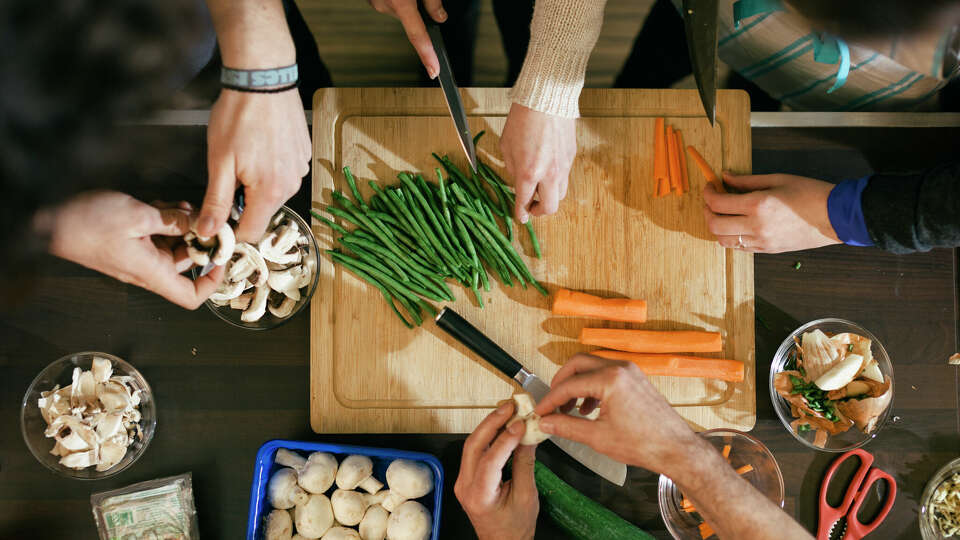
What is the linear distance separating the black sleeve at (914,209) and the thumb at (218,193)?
1.80 m

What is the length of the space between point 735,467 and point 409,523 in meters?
1.09

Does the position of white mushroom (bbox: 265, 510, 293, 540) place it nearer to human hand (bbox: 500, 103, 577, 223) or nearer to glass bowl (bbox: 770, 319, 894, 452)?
human hand (bbox: 500, 103, 577, 223)

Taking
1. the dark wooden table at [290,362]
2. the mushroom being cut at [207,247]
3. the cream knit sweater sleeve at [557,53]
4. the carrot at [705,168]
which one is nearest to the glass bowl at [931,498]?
the dark wooden table at [290,362]

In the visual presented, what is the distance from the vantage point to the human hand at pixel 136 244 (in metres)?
1.45

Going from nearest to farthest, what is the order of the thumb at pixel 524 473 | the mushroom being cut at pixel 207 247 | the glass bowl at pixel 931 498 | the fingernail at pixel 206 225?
the fingernail at pixel 206 225 < the mushroom being cut at pixel 207 247 < the thumb at pixel 524 473 < the glass bowl at pixel 931 498

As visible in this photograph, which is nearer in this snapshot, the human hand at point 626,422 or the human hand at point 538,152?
the human hand at point 626,422

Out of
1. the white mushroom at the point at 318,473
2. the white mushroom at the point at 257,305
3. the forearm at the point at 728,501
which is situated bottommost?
the white mushroom at the point at 318,473

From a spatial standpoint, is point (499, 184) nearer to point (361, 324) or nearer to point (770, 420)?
point (361, 324)

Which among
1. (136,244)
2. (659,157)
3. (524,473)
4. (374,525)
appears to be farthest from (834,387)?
(136,244)

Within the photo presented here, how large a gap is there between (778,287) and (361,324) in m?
1.45

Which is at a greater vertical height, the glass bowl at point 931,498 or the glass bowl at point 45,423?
the glass bowl at point 45,423

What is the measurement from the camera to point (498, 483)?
1718 mm

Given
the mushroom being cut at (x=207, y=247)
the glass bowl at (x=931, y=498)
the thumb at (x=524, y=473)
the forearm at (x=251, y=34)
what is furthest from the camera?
the glass bowl at (x=931, y=498)

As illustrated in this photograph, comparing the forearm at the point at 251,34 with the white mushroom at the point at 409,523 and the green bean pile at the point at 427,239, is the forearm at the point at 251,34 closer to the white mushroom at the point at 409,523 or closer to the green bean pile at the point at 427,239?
the green bean pile at the point at 427,239
